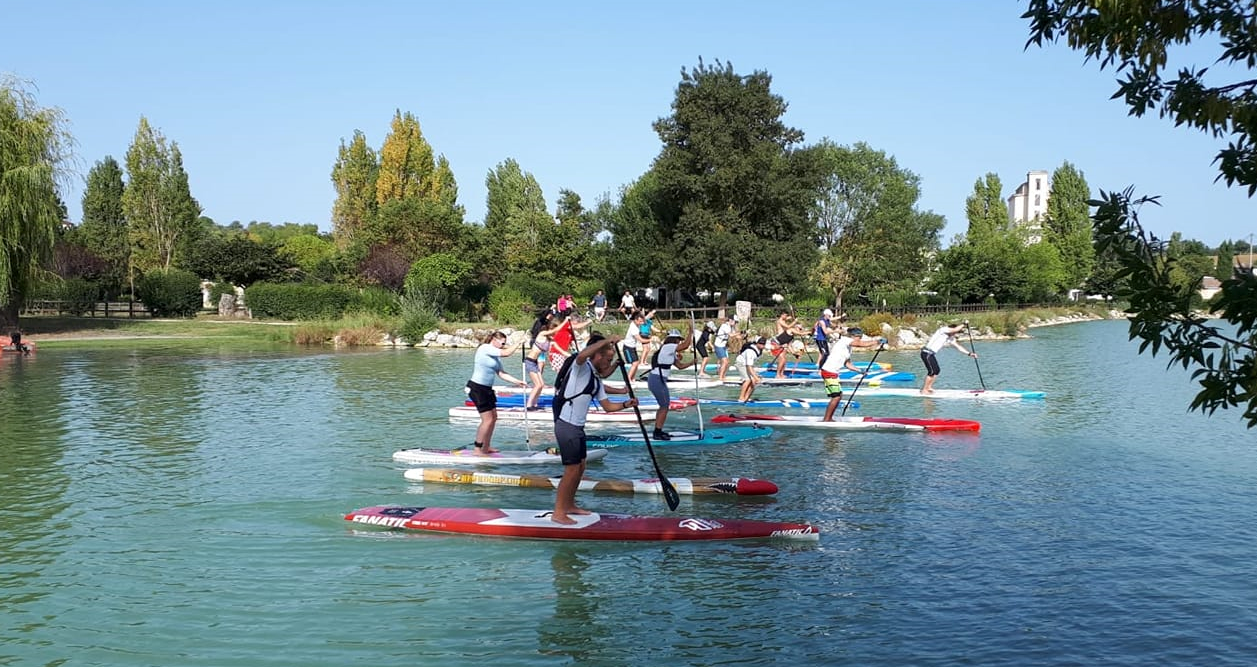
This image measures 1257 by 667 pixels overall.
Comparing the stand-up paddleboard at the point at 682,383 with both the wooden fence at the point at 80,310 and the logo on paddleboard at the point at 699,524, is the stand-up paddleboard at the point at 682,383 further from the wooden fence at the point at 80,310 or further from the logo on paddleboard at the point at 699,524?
the wooden fence at the point at 80,310

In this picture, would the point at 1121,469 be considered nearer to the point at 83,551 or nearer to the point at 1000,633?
the point at 1000,633

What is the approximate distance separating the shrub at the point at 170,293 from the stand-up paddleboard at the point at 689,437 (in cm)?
4330

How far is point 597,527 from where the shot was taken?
1081 cm

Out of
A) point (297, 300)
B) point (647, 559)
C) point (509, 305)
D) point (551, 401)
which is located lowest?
point (647, 559)

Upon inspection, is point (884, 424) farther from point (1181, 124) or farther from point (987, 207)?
point (987, 207)

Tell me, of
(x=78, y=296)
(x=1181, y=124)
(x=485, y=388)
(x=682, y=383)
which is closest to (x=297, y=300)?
(x=78, y=296)

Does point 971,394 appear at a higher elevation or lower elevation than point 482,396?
lower

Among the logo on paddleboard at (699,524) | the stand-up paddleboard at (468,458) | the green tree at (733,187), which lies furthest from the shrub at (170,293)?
the logo on paddleboard at (699,524)

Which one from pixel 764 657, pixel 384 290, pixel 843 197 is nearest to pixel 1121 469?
pixel 764 657

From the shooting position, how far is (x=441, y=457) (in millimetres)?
14961

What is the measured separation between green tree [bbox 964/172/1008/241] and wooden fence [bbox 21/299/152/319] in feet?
207

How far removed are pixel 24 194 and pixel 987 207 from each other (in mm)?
75445

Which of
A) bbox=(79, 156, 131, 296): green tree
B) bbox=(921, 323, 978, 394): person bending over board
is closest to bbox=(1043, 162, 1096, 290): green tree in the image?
bbox=(921, 323, 978, 394): person bending over board

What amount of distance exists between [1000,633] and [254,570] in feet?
23.8
